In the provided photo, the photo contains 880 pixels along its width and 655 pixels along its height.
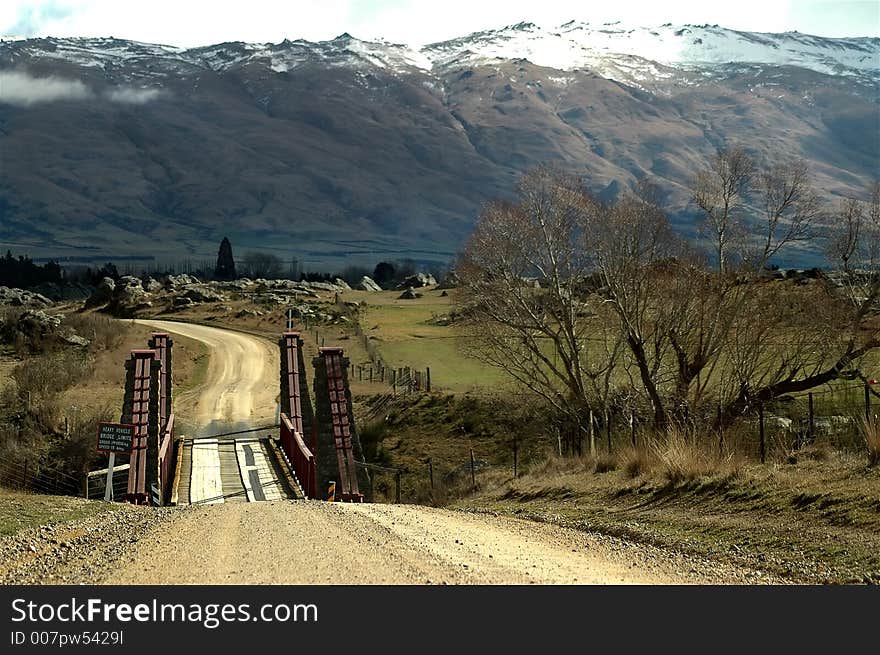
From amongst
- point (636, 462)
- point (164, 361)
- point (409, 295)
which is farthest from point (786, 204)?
point (409, 295)

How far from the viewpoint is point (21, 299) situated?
112m

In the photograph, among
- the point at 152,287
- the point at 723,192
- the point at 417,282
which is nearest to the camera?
the point at 723,192

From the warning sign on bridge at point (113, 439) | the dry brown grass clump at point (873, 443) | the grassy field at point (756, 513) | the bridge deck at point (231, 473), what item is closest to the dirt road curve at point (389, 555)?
the grassy field at point (756, 513)

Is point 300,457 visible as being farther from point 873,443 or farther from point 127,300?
point 127,300

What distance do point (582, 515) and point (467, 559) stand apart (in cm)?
576

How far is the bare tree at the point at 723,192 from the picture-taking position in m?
32.3

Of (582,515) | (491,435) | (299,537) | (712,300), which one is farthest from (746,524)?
(491,435)

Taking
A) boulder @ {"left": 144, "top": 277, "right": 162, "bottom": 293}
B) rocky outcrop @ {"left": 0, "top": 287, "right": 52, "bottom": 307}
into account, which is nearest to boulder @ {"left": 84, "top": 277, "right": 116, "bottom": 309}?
rocky outcrop @ {"left": 0, "top": 287, "right": 52, "bottom": 307}

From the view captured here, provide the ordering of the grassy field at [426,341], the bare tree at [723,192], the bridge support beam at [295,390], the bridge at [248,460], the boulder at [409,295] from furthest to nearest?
the boulder at [409,295]
the grassy field at [426,341]
the bridge support beam at [295,390]
the bare tree at [723,192]
the bridge at [248,460]

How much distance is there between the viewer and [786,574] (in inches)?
422

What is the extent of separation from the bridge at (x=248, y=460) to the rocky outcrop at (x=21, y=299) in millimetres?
74535

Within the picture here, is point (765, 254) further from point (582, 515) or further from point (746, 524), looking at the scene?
point (746, 524)

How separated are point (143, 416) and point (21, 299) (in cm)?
8736

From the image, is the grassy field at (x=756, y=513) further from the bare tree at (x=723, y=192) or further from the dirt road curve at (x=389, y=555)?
the bare tree at (x=723, y=192)
